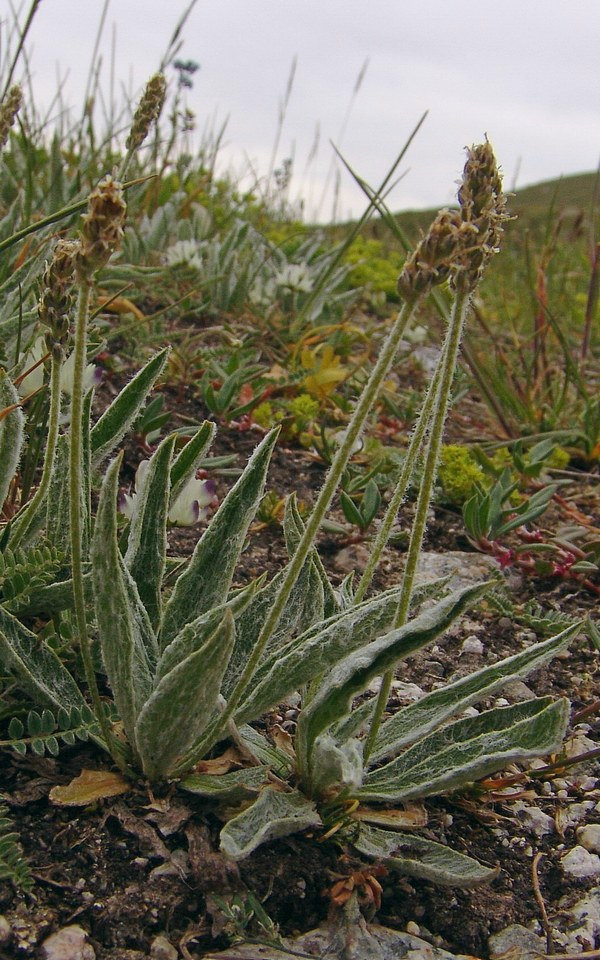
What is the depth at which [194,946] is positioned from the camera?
1275mm

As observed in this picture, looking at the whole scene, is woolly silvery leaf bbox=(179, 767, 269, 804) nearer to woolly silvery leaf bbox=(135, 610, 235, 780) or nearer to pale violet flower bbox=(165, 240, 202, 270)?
Answer: woolly silvery leaf bbox=(135, 610, 235, 780)

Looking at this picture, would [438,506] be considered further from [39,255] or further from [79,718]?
[79,718]

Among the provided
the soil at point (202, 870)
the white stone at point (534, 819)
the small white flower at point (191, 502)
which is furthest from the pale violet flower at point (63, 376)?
the white stone at point (534, 819)

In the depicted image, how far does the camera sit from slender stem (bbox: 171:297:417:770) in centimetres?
110

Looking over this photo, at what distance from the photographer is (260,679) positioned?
1521mm

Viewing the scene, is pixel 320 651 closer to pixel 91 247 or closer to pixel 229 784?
pixel 229 784

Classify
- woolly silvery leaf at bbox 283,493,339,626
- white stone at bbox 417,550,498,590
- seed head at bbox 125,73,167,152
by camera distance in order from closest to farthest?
woolly silvery leaf at bbox 283,493,339,626 → seed head at bbox 125,73,167,152 → white stone at bbox 417,550,498,590

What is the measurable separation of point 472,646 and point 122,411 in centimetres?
102

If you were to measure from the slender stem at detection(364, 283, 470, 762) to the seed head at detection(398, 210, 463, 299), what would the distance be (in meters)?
0.10

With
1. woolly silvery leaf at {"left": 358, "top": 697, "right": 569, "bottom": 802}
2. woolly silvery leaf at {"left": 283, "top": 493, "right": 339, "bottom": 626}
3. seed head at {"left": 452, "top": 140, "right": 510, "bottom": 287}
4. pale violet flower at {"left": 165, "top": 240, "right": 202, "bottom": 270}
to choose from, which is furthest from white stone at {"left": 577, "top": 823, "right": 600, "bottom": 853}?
pale violet flower at {"left": 165, "top": 240, "right": 202, "bottom": 270}

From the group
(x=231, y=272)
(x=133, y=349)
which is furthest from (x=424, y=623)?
(x=231, y=272)

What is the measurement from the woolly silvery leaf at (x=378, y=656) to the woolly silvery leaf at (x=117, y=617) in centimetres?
28

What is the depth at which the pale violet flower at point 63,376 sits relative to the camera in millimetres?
1948

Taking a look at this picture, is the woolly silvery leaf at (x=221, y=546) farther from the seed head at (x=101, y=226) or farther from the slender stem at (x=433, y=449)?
the seed head at (x=101, y=226)
